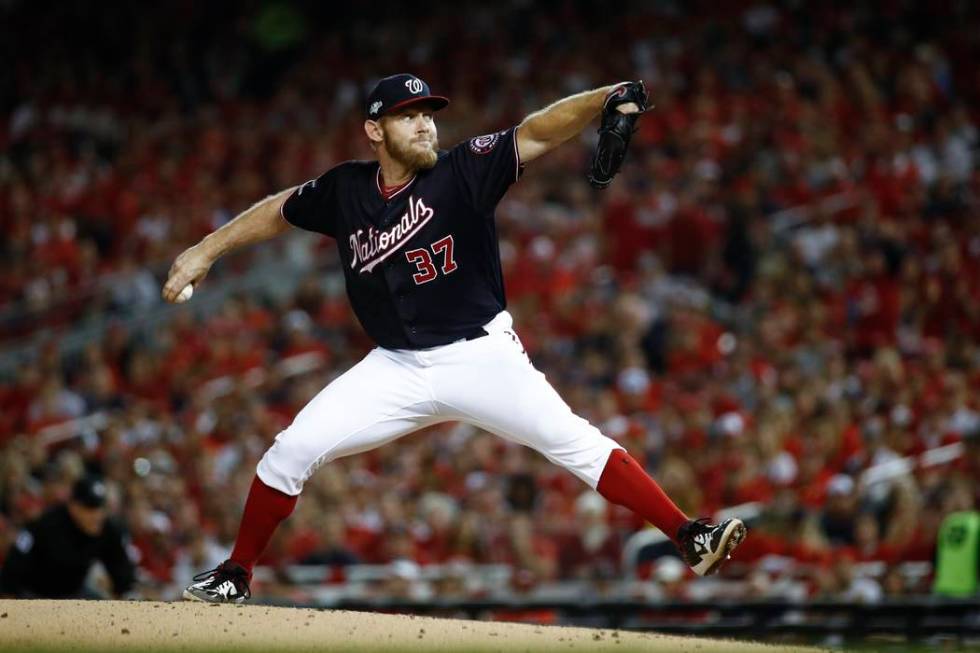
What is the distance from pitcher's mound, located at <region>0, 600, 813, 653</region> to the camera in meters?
4.92

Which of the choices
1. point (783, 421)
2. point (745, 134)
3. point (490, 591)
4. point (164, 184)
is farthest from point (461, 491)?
point (164, 184)

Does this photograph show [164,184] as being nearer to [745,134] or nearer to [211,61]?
[211,61]

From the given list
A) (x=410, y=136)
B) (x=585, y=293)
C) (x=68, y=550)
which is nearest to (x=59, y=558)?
(x=68, y=550)

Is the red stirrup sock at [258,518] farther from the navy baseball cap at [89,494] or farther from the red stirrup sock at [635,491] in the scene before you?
the navy baseball cap at [89,494]

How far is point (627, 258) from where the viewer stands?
41.8 ft

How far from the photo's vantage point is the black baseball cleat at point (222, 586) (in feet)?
18.2

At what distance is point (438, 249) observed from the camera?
210 inches

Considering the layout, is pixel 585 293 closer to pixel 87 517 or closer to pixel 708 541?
pixel 87 517

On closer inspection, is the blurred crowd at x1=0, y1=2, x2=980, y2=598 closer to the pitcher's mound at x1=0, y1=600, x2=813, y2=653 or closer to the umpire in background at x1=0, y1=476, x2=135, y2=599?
the umpire in background at x1=0, y1=476, x2=135, y2=599

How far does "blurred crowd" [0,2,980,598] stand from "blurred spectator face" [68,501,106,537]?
2.51 metres

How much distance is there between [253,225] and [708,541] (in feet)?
6.76

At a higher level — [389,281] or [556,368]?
[389,281]

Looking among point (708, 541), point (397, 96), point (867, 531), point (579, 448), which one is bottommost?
point (867, 531)

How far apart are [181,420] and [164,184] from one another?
421 cm
